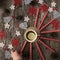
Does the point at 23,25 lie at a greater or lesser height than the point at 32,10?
lesser

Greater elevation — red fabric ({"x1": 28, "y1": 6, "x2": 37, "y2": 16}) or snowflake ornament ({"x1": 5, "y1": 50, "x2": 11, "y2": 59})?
red fabric ({"x1": 28, "y1": 6, "x2": 37, "y2": 16})

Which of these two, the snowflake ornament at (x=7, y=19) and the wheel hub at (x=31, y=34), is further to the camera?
the snowflake ornament at (x=7, y=19)

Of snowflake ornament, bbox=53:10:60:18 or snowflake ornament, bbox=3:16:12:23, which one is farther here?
snowflake ornament, bbox=3:16:12:23

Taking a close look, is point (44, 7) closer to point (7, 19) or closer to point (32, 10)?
point (32, 10)

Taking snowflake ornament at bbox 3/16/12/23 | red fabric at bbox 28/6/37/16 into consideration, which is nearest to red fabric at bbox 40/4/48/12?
red fabric at bbox 28/6/37/16

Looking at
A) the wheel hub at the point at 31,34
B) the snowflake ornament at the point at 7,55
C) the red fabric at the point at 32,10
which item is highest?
the red fabric at the point at 32,10

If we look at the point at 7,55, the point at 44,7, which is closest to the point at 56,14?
the point at 44,7

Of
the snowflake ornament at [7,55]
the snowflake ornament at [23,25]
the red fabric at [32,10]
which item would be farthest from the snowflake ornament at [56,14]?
the snowflake ornament at [7,55]

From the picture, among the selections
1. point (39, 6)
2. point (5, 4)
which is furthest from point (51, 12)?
point (5, 4)

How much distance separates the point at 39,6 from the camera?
2635 millimetres

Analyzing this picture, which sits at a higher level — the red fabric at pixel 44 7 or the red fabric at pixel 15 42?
the red fabric at pixel 44 7

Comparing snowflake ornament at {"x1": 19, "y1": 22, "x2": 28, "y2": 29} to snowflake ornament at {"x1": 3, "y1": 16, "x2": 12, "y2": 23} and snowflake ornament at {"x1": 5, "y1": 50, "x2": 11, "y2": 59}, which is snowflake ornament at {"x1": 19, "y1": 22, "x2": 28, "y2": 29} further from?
snowflake ornament at {"x1": 5, "y1": 50, "x2": 11, "y2": 59}

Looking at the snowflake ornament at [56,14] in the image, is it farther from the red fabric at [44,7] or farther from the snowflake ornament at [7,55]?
the snowflake ornament at [7,55]

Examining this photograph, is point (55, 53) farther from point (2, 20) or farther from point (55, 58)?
point (2, 20)
